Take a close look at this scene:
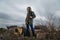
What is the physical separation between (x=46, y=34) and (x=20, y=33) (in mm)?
2671

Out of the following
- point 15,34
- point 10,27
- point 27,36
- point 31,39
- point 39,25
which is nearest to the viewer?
point 31,39

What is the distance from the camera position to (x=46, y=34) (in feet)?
48.0

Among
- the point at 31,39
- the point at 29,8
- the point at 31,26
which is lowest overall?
the point at 31,39

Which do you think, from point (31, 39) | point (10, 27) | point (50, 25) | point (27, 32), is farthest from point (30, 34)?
point (10, 27)

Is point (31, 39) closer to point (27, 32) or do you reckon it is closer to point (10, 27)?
point (27, 32)

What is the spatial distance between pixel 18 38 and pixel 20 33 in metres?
1.93

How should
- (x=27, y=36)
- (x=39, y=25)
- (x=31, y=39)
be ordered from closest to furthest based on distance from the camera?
(x=31, y=39)
(x=27, y=36)
(x=39, y=25)

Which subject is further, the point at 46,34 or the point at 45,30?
the point at 45,30

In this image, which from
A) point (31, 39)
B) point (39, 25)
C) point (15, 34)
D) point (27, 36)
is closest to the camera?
point (31, 39)

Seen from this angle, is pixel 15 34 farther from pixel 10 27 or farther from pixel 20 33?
pixel 10 27

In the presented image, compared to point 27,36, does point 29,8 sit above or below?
above

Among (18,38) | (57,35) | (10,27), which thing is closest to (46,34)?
(57,35)

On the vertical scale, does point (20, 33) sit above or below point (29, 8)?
below

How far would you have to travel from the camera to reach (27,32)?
15.4 m
